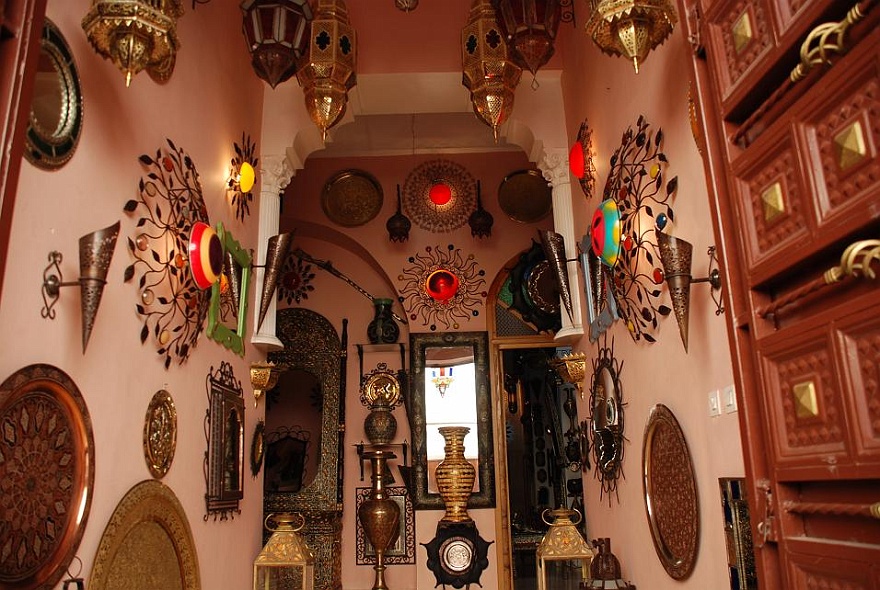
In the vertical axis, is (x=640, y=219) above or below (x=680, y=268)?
above

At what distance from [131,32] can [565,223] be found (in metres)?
3.72

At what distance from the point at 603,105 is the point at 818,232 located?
3464 mm

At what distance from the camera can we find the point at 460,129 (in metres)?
7.52

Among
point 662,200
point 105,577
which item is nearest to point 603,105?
point 662,200

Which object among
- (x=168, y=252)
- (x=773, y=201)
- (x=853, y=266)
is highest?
(x=168, y=252)

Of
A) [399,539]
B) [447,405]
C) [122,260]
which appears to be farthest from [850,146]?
[399,539]

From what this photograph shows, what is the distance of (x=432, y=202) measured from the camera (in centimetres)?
768

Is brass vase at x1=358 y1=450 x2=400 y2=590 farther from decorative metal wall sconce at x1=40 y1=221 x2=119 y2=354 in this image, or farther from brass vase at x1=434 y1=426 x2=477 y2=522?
decorative metal wall sconce at x1=40 y1=221 x2=119 y2=354

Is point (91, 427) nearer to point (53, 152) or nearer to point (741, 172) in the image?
point (53, 152)

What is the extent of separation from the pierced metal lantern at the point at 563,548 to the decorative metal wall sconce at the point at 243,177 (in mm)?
3093

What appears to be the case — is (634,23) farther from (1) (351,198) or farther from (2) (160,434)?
(1) (351,198)

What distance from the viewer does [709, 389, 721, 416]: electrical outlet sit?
2992 millimetres

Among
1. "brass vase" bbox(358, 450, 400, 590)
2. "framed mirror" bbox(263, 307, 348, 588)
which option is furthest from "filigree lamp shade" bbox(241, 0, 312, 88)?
"framed mirror" bbox(263, 307, 348, 588)

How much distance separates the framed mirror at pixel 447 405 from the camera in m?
7.02
